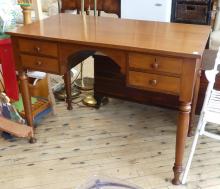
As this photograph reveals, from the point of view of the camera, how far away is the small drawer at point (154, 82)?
56.9 inches

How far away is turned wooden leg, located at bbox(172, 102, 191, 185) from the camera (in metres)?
1.49

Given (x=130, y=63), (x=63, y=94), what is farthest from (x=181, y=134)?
(x=63, y=94)

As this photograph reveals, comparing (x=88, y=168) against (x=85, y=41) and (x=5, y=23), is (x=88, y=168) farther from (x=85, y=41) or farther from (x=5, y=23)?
(x=5, y=23)

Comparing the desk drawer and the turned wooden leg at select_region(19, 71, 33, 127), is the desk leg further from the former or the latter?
the desk drawer

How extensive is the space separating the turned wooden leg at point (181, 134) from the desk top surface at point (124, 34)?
28 centimetres

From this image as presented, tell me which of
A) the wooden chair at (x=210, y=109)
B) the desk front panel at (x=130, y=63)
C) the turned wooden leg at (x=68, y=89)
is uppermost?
the desk front panel at (x=130, y=63)

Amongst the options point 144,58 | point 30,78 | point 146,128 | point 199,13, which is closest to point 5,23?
point 30,78

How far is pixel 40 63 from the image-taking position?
5.65 ft

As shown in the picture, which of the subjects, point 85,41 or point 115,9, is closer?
point 85,41

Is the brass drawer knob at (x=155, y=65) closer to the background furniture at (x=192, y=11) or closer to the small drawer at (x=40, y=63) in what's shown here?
the small drawer at (x=40, y=63)

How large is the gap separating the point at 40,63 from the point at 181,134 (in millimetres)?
857

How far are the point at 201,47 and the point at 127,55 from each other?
347 millimetres

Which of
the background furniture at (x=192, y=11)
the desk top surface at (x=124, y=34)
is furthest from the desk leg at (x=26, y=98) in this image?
the background furniture at (x=192, y=11)

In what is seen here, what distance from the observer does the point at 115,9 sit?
281cm
